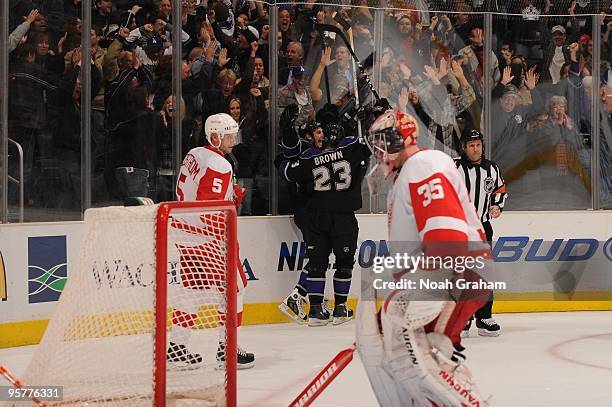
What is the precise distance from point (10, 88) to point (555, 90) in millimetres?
4274

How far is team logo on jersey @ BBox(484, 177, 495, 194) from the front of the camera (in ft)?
23.2

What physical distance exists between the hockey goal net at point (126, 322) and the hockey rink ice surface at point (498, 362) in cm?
49

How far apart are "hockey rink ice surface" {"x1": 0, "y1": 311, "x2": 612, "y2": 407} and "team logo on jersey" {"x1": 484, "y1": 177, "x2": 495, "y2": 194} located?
36.3 inches

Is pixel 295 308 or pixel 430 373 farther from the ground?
pixel 430 373

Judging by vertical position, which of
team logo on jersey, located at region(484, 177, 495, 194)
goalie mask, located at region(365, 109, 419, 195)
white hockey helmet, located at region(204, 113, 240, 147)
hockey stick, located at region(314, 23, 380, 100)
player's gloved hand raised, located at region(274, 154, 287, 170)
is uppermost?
hockey stick, located at region(314, 23, 380, 100)

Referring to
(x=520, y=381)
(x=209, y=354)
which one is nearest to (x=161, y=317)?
(x=209, y=354)

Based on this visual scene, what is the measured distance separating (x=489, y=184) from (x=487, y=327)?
0.91 meters

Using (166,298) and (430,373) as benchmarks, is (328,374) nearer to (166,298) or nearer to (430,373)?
(430,373)

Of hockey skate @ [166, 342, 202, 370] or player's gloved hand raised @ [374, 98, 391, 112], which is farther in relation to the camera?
player's gloved hand raised @ [374, 98, 391, 112]

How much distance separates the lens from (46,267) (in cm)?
671

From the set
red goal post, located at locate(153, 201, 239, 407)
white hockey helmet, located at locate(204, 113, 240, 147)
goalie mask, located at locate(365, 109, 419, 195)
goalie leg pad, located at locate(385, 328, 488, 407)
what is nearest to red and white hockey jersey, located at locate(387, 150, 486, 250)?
goalie mask, located at locate(365, 109, 419, 195)

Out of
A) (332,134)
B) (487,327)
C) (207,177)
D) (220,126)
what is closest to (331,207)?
(332,134)

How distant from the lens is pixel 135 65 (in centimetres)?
753

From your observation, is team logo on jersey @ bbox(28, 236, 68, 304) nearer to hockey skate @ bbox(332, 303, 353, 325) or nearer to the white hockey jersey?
the white hockey jersey
